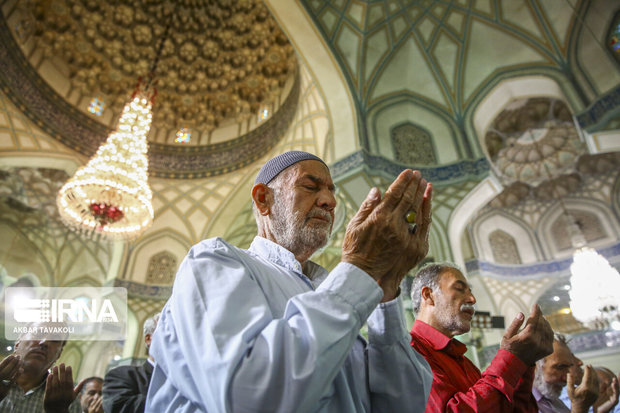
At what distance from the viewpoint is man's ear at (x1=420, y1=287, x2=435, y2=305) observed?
2.14 m

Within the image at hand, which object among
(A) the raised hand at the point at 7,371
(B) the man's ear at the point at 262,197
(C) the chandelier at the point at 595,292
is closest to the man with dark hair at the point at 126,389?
(A) the raised hand at the point at 7,371

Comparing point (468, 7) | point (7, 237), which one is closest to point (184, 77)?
point (7, 237)

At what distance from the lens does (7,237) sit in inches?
403

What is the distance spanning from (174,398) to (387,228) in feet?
1.86

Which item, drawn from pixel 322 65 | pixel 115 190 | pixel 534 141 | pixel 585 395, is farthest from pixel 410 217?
pixel 534 141

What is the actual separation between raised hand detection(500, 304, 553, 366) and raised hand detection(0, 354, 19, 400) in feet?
7.04

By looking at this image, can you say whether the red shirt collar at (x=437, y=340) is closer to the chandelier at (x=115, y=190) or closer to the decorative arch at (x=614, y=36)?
the decorative arch at (x=614, y=36)

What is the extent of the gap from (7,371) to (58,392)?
284 mm

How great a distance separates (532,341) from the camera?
1.43 metres

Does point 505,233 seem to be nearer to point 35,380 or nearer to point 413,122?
point 413,122

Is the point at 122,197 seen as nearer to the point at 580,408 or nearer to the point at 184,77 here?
the point at 184,77

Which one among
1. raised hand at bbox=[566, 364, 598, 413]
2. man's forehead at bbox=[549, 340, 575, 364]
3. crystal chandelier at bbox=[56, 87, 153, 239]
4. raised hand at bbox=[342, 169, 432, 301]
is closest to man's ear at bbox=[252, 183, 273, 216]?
raised hand at bbox=[342, 169, 432, 301]

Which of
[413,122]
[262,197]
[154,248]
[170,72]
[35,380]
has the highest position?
[170,72]

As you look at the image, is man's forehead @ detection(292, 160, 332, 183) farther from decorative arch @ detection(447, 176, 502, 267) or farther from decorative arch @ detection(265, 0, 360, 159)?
decorative arch @ detection(447, 176, 502, 267)
